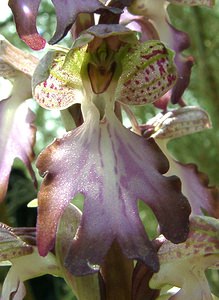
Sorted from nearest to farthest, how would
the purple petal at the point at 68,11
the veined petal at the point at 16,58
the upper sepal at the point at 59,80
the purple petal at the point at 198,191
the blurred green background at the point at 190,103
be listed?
the purple petal at the point at 68,11, the upper sepal at the point at 59,80, the veined petal at the point at 16,58, the purple petal at the point at 198,191, the blurred green background at the point at 190,103

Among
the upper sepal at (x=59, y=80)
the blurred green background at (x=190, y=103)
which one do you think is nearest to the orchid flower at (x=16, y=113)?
the upper sepal at (x=59, y=80)

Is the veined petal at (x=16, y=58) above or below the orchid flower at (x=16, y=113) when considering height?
above

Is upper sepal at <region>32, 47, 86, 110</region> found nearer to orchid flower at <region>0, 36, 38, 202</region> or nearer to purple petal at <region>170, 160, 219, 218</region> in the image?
orchid flower at <region>0, 36, 38, 202</region>

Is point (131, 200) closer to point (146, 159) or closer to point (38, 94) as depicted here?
point (146, 159)

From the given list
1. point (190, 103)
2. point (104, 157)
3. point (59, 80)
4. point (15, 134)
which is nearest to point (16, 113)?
point (15, 134)

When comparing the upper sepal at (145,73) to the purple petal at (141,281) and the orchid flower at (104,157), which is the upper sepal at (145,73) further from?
the purple petal at (141,281)

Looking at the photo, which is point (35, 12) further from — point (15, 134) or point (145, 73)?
point (15, 134)
